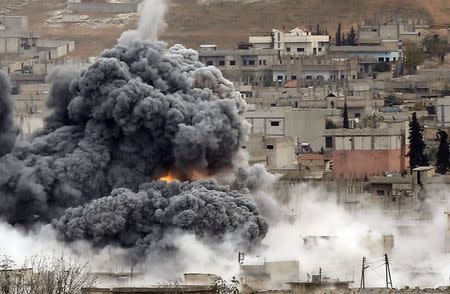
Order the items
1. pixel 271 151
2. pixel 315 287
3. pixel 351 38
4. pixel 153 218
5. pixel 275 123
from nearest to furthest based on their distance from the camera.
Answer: pixel 315 287 → pixel 153 218 → pixel 271 151 → pixel 275 123 → pixel 351 38

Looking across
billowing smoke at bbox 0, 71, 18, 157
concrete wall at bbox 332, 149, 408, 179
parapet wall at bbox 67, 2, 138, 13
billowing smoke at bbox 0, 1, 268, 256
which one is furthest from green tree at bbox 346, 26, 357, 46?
billowing smoke at bbox 0, 1, 268, 256

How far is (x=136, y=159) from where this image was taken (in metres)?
65.3

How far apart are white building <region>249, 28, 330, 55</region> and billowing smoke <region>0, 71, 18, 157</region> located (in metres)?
60.6

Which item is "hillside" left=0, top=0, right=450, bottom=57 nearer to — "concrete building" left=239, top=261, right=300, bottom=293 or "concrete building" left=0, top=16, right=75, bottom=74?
"concrete building" left=0, top=16, right=75, bottom=74

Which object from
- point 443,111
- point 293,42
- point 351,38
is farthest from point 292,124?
point 351,38

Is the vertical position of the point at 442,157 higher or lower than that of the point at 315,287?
lower

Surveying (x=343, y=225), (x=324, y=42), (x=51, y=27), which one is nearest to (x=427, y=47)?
(x=324, y=42)

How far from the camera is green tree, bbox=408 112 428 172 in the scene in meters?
82.4

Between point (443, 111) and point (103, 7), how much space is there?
180 feet

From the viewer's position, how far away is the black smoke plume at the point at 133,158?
62.8 m

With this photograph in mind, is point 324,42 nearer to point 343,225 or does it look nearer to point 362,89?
point 362,89

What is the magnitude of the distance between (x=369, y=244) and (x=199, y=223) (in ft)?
11.7

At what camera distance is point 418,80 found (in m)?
117

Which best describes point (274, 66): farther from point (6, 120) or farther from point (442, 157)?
point (6, 120)
